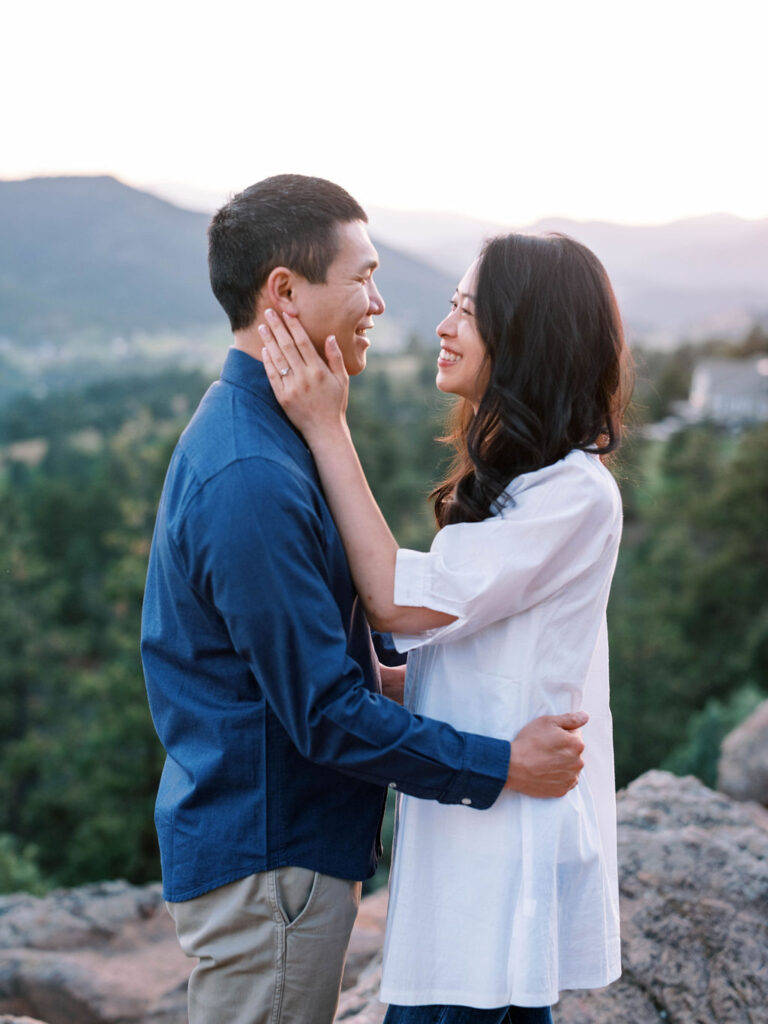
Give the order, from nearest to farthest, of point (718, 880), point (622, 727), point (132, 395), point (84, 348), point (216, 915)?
1. point (216, 915)
2. point (718, 880)
3. point (622, 727)
4. point (132, 395)
5. point (84, 348)

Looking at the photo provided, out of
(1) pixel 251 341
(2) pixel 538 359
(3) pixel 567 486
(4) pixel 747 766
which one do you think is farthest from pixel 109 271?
(3) pixel 567 486

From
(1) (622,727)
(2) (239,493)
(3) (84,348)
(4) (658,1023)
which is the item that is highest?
(2) (239,493)

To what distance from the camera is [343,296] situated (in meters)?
1.98

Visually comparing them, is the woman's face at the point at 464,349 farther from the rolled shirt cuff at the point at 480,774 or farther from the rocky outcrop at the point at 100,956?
the rocky outcrop at the point at 100,956

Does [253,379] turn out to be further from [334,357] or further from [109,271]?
[109,271]

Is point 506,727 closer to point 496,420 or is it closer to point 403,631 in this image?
point 403,631

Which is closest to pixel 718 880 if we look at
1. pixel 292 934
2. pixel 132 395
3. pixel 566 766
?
pixel 566 766

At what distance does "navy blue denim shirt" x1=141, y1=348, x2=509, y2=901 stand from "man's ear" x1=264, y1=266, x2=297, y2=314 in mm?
130

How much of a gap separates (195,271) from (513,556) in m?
62.2

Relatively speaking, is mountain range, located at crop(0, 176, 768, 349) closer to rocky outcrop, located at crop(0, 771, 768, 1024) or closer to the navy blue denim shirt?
rocky outcrop, located at crop(0, 771, 768, 1024)

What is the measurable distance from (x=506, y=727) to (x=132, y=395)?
1976 inches

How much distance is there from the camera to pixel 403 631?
196 cm

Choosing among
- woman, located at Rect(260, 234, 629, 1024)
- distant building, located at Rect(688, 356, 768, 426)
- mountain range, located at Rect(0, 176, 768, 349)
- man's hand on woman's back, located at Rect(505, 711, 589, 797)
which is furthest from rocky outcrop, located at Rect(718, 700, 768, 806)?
mountain range, located at Rect(0, 176, 768, 349)

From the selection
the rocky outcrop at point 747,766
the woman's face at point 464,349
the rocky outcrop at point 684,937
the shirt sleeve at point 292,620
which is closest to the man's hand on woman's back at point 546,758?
the shirt sleeve at point 292,620
